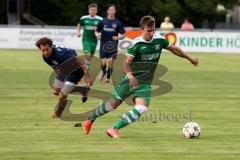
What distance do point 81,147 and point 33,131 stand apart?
1.99 metres

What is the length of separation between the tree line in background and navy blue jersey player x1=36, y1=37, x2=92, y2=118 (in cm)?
4196

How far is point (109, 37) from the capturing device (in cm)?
2522

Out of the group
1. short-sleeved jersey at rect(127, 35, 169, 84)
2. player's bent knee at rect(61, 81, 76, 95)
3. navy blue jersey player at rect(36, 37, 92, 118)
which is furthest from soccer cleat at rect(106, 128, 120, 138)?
→ player's bent knee at rect(61, 81, 76, 95)

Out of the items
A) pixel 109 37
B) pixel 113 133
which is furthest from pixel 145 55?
pixel 109 37

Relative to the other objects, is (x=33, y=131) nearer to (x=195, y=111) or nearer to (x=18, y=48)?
(x=195, y=111)

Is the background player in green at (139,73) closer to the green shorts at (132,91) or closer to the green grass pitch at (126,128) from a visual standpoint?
the green shorts at (132,91)

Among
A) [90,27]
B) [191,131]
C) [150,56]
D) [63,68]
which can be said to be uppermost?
[150,56]

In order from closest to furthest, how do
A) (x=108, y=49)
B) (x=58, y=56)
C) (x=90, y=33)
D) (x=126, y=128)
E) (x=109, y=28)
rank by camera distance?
(x=126, y=128) → (x=58, y=56) → (x=108, y=49) → (x=109, y=28) → (x=90, y=33)

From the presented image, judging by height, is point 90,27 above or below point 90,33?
above

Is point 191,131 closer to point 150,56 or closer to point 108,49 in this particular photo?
point 150,56

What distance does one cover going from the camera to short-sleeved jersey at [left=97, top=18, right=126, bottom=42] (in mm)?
25156

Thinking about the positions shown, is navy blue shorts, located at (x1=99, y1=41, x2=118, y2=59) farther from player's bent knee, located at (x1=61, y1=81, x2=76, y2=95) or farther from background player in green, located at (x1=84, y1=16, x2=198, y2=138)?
background player in green, located at (x1=84, y1=16, x2=198, y2=138)

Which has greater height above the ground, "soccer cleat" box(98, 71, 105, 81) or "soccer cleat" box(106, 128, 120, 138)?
"soccer cleat" box(106, 128, 120, 138)

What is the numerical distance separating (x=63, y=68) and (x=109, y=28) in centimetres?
913
